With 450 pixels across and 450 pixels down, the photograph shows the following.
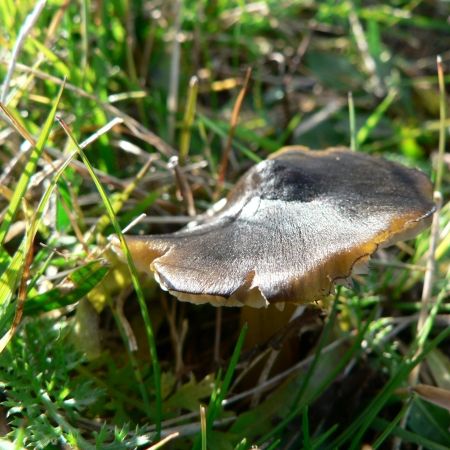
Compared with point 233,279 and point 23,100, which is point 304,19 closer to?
point 23,100

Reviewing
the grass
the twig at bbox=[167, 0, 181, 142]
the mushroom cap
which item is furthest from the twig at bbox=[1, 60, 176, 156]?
the mushroom cap

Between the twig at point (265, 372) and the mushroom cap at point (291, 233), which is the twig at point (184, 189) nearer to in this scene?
the mushroom cap at point (291, 233)

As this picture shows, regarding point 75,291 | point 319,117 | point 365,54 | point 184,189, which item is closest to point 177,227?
point 184,189

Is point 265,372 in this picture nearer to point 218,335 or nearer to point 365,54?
point 218,335

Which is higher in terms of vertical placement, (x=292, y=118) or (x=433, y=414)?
(x=292, y=118)

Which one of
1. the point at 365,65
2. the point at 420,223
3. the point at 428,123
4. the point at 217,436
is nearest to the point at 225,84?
the point at 365,65

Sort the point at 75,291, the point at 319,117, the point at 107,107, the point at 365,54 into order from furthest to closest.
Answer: the point at 365,54
the point at 319,117
the point at 107,107
the point at 75,291
